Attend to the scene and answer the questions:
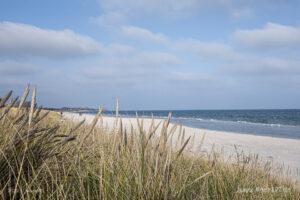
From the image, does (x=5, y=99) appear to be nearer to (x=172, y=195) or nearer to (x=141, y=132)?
(x=141, y=132)

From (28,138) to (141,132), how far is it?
0.68m

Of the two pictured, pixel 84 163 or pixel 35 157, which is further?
pixel 84 163

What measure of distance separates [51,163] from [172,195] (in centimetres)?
94

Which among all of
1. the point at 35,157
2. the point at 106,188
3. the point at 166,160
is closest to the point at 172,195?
the point at 166,160

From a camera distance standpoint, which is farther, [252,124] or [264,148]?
[252,124]

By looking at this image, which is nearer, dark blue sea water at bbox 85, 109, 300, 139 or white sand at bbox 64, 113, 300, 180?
white sand at bbox 64, 113, 300, 180

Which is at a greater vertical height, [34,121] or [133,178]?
[34,121]

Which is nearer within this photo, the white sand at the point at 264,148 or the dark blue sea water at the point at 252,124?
the white sand at the point at 264,148

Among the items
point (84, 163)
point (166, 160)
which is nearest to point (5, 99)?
point (84, 163)

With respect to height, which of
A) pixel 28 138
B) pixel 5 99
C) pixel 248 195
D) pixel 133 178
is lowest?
pixel 248 195

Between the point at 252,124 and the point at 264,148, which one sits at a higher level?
the point at 252,124

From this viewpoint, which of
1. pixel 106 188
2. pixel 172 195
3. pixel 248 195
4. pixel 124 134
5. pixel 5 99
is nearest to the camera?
pixel 172 195

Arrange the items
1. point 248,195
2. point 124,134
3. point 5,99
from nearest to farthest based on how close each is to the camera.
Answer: point 5,99 < point 124,134 < point 248,195

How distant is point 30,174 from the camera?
282 centimetres
